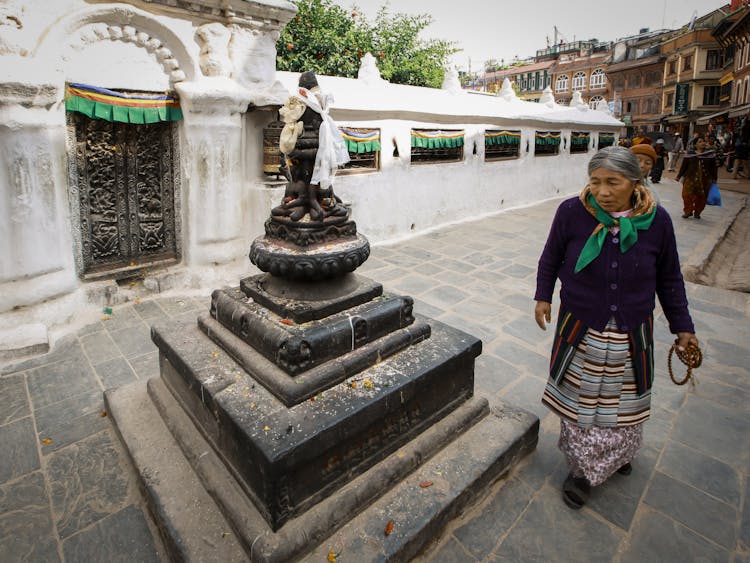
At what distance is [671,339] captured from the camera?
479 centimetres

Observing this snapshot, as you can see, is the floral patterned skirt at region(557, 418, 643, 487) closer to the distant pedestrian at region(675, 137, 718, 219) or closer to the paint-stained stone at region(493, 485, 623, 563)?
the paint-stained stone at region(493, 485, 623, 563)

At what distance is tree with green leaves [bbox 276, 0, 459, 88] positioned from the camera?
14.2m

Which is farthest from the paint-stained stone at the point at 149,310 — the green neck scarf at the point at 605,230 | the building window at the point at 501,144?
the building window at the point at 501,144

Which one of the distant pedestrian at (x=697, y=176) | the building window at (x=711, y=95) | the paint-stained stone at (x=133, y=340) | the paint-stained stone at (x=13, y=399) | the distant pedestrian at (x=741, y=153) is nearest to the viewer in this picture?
the paint-stained stone at (x=13, y=399)

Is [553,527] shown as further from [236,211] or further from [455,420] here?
[236,211]

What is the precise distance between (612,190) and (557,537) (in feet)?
5.93

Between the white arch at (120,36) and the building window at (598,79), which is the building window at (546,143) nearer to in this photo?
the white arch at (120,36)

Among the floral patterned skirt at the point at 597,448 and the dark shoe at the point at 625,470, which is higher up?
the floral patterned skirt at the point at 597,448

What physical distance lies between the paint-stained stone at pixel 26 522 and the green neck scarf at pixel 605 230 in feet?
10.1

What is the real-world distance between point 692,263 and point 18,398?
8726 mm

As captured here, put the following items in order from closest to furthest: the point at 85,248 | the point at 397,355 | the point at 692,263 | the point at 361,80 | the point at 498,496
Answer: the point at 498,496, the point at 397,355, the point at 85,248, the point at 692,263, the point at 361,80

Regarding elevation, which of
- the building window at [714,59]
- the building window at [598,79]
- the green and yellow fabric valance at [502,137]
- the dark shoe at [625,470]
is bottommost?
the dark shoe at [625,470]

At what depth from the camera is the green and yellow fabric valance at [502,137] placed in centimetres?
1096

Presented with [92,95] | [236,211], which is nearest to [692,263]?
[236,211]
